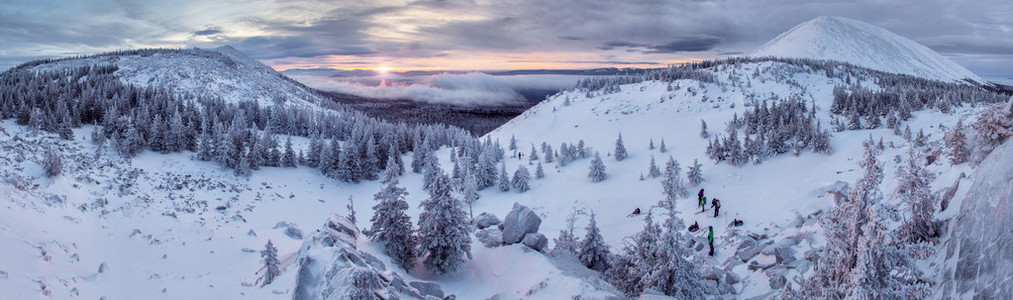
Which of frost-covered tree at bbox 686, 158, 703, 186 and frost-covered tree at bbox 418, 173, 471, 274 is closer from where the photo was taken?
frost-covered tree at bbox 418, 173, 471, 274

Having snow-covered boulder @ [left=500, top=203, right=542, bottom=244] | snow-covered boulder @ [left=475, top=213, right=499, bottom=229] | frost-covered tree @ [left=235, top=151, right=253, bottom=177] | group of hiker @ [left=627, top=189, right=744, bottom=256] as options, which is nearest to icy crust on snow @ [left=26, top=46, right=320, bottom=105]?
frost-covered tree @ [left=235, top=151, right=253, bottom=177]

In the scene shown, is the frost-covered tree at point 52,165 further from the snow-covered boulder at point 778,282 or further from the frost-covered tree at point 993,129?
the frost-covered tree at point 993,129

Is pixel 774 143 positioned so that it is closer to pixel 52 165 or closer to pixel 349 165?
pixel 349 165

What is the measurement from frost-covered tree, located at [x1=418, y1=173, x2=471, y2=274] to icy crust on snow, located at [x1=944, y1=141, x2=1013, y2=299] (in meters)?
17.6

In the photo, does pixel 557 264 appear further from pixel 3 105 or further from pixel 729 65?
pixel 729 65

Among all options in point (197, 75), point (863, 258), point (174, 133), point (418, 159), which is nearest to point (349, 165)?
point (418, 159)

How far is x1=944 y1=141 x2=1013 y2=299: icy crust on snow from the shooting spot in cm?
955

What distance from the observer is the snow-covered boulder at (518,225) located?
24328 mm

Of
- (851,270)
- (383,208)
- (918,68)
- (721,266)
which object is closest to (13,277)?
(383,208)

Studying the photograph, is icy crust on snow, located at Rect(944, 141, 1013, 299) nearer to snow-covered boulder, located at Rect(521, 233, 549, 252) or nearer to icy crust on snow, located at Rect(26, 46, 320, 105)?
snow-covered boulder, located at Rect(521, 233, 549, 252)

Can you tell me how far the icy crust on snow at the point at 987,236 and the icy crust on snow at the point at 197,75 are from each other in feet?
420

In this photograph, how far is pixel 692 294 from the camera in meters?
16.2

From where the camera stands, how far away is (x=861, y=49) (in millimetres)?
158375

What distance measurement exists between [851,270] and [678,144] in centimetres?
5286
